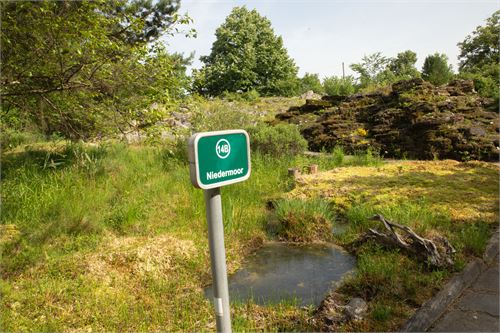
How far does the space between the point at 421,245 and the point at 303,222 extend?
4.76 feet

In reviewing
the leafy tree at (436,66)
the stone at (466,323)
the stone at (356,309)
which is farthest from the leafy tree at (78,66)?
the leafy tree at (436,66)

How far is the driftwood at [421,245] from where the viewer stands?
10.3 ft

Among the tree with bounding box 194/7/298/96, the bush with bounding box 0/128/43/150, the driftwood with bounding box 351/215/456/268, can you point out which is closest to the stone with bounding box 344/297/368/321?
the driftwood with bounding box 351/215/456/268

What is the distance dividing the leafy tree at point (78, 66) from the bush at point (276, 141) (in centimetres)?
287

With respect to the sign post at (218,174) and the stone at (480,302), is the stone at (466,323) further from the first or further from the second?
the sign post at (218,174)

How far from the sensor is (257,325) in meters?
2.61

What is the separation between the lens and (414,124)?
912 centimetres

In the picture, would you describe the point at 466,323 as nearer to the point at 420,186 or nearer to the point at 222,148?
the point at 222,148

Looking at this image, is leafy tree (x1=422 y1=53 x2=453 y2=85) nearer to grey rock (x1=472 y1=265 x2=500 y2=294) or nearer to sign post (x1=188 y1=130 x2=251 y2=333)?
grey rock (x1=472 y1=265 x2=500 y2=294)

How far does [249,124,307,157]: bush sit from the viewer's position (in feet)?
27.8

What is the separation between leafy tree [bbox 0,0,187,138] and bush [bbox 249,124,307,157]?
2.87m

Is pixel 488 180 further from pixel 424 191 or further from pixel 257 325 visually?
pixel 257 325

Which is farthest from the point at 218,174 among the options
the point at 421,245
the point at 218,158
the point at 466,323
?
the point at 421,245

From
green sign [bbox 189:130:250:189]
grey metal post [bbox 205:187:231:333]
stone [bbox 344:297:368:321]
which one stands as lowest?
stone [bbox 344:297:368:321]
